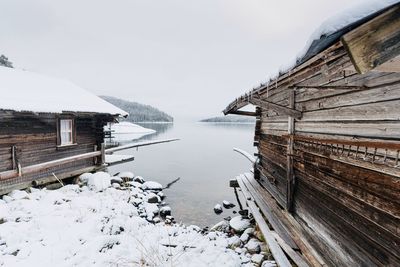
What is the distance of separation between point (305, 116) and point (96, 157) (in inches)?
495

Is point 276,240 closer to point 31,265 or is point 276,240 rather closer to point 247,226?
point 247,226

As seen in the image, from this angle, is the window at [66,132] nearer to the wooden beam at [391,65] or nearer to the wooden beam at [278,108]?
the wooden beam at [278,108]

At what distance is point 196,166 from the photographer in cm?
2483

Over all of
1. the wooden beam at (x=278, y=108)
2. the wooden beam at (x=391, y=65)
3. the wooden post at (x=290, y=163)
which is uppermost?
the wooden beam at (x=391, y=65)

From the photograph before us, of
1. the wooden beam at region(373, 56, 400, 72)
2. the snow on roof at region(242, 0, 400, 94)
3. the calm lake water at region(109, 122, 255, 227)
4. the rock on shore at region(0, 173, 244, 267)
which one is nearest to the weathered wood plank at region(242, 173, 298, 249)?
the rock on shore at region(0, 173, 244, 267)

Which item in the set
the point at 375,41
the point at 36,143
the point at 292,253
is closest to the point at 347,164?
the point at 292,253

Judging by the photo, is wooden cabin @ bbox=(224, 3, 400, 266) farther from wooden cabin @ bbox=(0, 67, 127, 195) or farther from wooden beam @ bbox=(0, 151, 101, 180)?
wooden beam @ bbox=(0, 151, 101, 180)

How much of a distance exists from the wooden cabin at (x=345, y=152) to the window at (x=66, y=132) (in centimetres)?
989

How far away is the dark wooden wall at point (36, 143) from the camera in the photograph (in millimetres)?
9852

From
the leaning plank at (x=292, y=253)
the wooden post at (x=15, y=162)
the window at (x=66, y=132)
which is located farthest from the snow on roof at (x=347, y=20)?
the window at (x=66, y=132)

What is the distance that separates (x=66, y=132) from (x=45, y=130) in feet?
4.63

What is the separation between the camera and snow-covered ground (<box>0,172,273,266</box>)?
19.4 ft

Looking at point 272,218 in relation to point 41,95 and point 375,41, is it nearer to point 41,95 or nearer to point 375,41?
point 375,41

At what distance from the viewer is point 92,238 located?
6902mm
